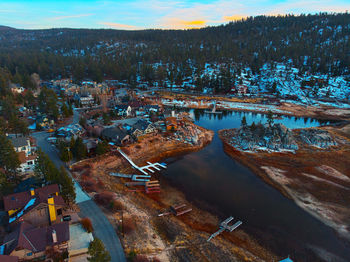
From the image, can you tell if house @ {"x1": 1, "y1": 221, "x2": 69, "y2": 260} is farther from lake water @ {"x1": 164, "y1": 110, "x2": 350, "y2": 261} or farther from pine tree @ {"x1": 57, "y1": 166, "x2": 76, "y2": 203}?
lake water @ {"x1": 164, "y1": 110, "x2": 350, "y2": 261}

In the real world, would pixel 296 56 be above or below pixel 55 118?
above

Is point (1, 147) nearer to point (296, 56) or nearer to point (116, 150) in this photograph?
point (116, 150)

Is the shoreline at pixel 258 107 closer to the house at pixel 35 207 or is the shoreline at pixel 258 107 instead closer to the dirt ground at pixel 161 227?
the dirt ground at pixel 161 227

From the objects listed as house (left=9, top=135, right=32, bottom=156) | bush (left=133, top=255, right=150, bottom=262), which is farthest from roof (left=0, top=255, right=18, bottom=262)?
house (left=9, top=135, right=32, bottom=156)

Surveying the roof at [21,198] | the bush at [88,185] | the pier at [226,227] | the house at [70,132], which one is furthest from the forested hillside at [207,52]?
the roof at [21,198]

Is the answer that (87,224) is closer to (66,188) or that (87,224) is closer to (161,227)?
(66,188)

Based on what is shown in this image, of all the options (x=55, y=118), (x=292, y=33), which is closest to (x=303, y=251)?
(x=55, y=118)
